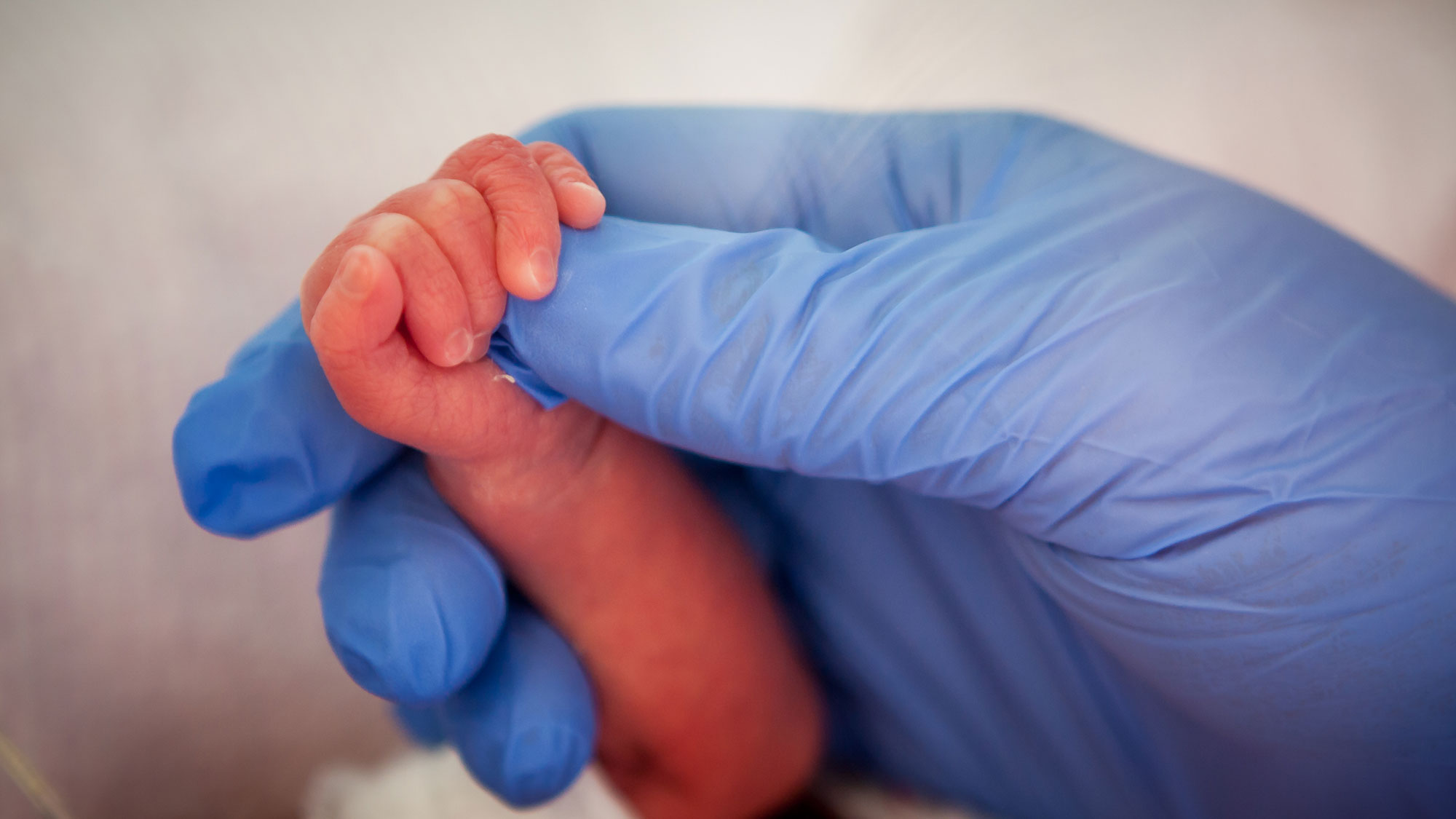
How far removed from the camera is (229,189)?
0.51 m

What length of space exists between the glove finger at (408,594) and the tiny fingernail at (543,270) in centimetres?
24

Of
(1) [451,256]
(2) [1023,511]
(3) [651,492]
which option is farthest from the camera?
(3) [651,492]

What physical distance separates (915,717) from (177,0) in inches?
31.7

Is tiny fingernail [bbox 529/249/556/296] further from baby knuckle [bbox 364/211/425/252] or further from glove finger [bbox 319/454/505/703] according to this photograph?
glove finger [bbox 319/454/505/703]

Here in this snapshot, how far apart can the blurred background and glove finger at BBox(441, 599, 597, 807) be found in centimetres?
13

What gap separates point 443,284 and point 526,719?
346 millimetres

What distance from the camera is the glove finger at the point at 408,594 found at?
0.48 meters

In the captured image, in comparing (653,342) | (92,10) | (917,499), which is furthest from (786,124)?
(92,10)

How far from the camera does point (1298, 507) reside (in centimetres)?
49

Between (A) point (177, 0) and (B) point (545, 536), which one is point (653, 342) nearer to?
(B) point (545, 536)

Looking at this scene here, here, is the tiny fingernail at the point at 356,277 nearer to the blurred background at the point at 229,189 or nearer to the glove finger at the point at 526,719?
the blurred background at the point at 229,189

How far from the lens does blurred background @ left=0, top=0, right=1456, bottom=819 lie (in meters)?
0.47

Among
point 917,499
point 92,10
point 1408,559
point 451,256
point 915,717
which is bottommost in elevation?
point 915,717

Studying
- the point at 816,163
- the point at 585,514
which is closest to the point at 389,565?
the point at 585,514
